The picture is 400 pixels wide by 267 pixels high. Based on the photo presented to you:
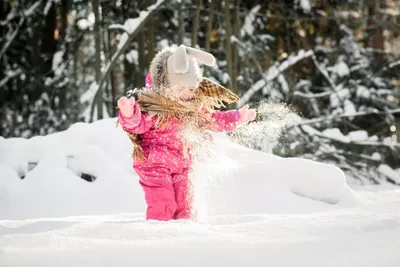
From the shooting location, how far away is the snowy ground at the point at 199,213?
Result: 6.45 ft

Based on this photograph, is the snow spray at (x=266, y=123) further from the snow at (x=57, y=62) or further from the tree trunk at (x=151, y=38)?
the snow at (x=57, y=62)

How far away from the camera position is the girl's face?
3.66 m

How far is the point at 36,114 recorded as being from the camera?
12.3m

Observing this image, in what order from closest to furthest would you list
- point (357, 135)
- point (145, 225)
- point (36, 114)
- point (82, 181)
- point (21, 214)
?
point (145, 225), point (21, 214), point (82, 181), point (357, 135), point (36, 114)

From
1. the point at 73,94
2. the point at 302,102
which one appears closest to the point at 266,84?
the point at 302,102

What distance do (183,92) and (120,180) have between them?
225cm

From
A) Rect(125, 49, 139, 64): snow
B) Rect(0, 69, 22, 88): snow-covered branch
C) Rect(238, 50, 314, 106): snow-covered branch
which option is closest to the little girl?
Rect(238, 50, 314, 106): snow-covered branch

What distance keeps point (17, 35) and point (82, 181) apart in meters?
7.63

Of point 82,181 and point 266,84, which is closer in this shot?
point 82,181

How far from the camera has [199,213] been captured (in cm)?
385

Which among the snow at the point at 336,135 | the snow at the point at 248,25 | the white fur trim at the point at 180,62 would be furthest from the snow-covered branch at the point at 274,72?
the white fur trim at the point at 180,62

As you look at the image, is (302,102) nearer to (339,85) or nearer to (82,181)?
(339,85)

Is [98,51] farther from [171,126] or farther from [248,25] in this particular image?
[171,126]

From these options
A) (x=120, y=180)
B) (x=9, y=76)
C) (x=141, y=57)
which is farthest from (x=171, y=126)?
(x=9, y=76)
